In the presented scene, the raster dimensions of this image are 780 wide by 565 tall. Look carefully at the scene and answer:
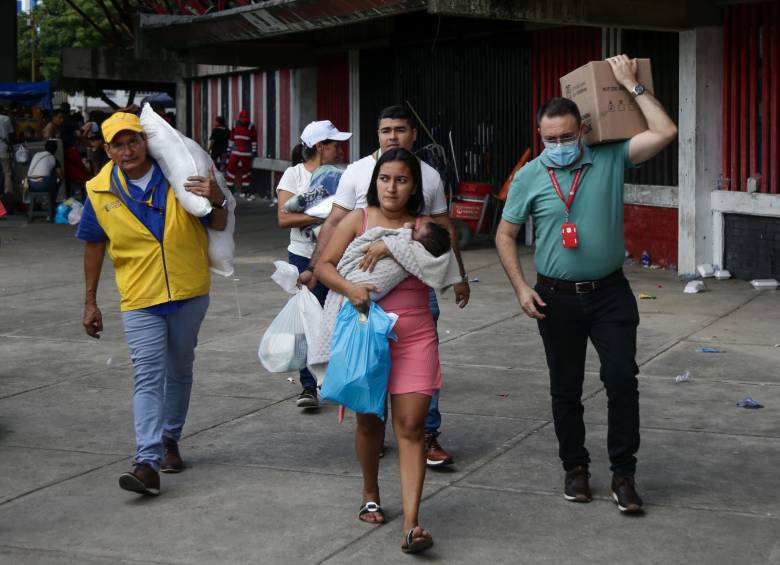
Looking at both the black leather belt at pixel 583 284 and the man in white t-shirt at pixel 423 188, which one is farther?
the man in white t-shirt at pixel 423 188

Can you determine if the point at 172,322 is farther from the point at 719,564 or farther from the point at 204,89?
the point at 204,89

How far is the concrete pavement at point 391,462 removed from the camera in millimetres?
5031

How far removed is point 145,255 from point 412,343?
5.00 ft

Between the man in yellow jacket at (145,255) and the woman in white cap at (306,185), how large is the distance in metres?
1.33

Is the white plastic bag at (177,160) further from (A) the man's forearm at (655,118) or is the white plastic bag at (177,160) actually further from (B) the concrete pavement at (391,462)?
(A) the man's forearm at (655,118)

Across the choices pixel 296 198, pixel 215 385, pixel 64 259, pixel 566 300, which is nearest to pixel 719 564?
pixel 566 300

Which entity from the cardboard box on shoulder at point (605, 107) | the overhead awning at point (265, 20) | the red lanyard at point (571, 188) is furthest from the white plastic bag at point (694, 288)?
the red lanyard at point (571, 188)

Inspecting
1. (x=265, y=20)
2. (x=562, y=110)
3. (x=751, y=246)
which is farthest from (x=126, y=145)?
(x=265, y=20)

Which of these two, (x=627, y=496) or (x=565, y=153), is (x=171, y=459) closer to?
(x=627, y=496)

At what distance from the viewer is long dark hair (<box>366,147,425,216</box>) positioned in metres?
5.20

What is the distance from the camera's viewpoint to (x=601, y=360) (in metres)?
5.45

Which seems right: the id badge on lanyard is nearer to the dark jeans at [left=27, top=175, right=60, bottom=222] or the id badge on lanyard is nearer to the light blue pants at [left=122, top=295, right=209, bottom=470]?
the light blue pants at [left=122, top=295, right=209, bottom=470]

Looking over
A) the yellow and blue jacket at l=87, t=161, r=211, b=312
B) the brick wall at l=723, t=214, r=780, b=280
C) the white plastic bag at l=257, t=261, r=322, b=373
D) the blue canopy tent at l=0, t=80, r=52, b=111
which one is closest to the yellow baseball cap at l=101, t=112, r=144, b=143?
the yellow and blue jacket at l=87, t=161, r=211, b=312

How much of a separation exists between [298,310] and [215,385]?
2.26 metres
